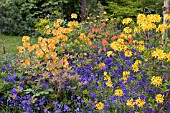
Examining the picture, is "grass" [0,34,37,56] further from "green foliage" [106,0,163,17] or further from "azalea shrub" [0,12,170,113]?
"green foliage" [106,0,163,17]

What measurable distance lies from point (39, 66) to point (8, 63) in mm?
667

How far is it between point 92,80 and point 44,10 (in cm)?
534

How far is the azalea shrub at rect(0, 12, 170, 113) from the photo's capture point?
10.8 ft

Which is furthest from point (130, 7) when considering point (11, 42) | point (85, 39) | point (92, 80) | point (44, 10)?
point (92, 80)

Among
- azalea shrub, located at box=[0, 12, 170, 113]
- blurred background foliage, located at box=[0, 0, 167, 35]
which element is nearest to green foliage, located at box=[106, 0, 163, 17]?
blurred background foliage, located at box=[0, 0, 167, 35]

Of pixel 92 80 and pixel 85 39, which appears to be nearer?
pixel 92 80

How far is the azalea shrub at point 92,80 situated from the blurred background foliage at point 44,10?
12.7ft

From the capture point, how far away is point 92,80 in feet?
14.0

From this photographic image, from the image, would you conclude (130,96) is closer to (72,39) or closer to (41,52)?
(41,52)

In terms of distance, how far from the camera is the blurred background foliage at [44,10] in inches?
351

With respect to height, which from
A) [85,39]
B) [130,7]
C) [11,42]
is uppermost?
[130,7]

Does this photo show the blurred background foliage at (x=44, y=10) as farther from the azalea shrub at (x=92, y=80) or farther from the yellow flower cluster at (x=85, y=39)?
the azalea shrub at (x=92, y=80)

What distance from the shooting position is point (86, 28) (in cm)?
646

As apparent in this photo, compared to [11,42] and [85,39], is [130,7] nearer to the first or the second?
[11,42]
